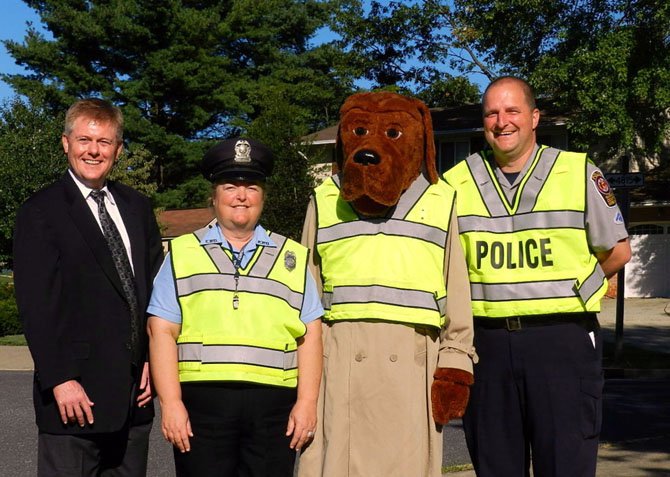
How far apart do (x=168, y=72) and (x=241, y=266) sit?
3469 centimetres

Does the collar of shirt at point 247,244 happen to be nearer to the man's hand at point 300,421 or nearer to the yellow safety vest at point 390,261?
the yellow safety vest at point 390,261

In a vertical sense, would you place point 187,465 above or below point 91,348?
below

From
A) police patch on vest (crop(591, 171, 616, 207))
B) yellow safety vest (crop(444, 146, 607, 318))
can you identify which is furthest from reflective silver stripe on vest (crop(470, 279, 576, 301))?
police patch on vest (crop(591, 171, 616, 207))

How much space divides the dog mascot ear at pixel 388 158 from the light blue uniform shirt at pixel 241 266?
1.39 feet

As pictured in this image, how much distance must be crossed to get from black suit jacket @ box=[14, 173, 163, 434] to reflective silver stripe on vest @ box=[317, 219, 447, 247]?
896 millimetres

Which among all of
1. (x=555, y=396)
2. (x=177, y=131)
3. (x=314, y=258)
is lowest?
(x=555, y=396)

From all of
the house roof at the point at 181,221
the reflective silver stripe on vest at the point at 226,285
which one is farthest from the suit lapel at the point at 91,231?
the house roof at the point at 181,221

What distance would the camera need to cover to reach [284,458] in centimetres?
358

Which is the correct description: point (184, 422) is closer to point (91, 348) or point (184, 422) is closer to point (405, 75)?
point (91, 348)

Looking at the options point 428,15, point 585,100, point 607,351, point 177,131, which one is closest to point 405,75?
point 428,15

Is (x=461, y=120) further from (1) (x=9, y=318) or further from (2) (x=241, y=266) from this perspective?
(2) (x=241, y=266)

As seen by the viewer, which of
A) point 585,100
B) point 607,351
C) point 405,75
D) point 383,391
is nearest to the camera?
point 383,391

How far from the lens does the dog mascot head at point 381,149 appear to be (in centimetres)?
381

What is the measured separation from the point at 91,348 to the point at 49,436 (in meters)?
0.39
